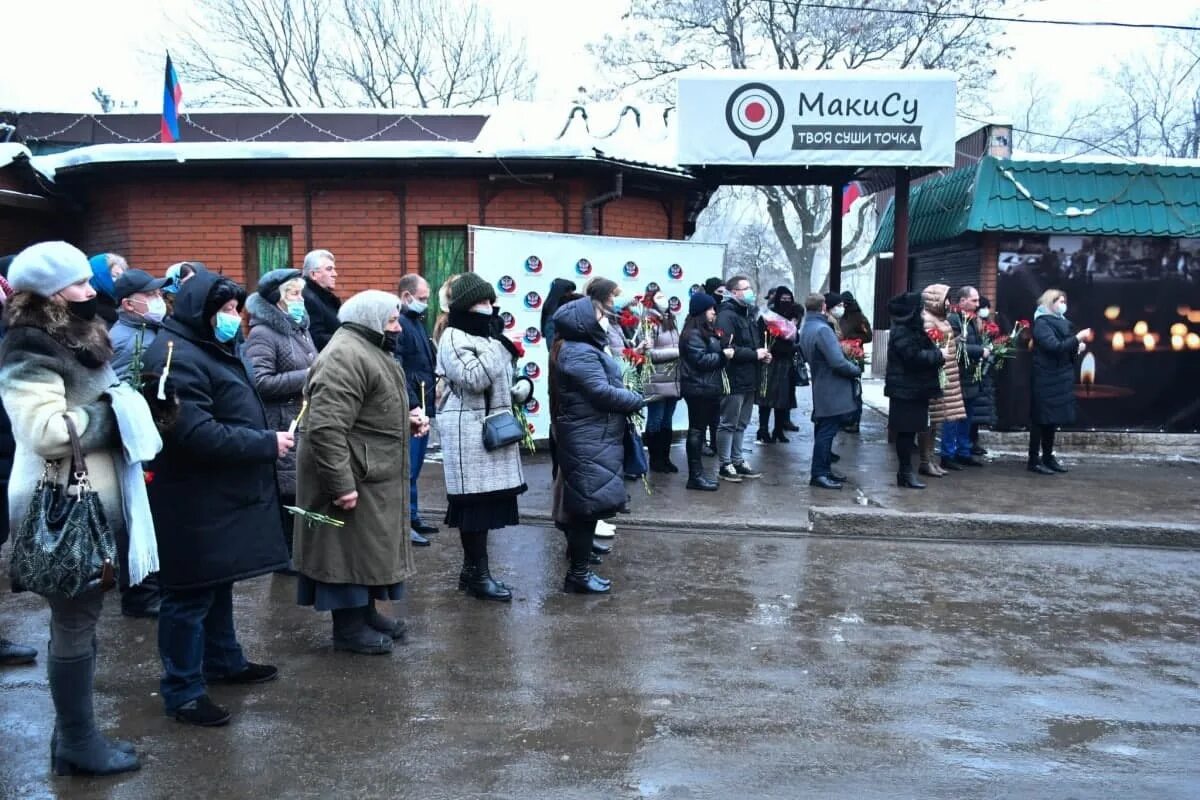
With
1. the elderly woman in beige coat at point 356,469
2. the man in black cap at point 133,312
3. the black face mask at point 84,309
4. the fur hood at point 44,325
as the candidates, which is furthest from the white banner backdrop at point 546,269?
the fur hood at point 44,325

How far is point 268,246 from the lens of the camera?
41.4 feet

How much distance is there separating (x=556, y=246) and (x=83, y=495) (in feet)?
24.4

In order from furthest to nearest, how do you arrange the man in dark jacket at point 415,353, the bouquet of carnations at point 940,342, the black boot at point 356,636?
1. the bouquet of carnations at point 940,342
2. the man in dark jacket at point 415,353
3. the black boot at point 356,636

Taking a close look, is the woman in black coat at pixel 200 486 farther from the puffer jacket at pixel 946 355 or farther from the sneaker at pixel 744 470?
the puffer jacket at pixel 946 355

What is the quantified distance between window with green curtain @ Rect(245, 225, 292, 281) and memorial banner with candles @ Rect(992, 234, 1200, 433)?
8.36m

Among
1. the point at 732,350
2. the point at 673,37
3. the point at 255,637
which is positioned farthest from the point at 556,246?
the point at 673,37

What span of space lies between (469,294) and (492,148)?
6.12 m

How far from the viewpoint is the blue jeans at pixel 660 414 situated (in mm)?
9836

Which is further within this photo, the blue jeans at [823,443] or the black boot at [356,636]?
the blue jeans at [823,443]

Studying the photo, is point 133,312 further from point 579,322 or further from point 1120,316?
point 1120,316

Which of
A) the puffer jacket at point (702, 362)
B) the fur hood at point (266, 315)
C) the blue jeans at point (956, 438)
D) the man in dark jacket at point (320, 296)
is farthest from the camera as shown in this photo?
the blue jeans at point (956, 438)

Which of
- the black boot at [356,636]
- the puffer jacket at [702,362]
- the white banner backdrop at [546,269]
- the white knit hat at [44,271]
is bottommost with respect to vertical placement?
the black boot at [356,636]

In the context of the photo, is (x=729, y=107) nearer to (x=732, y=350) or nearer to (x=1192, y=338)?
(x=732, y=350)

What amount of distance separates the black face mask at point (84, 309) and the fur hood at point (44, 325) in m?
0.02
